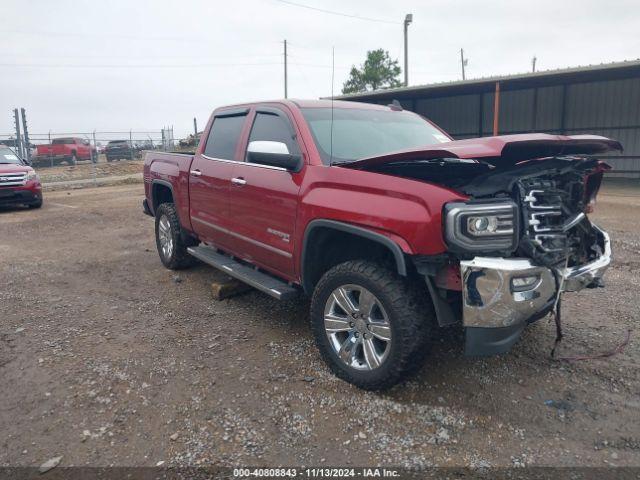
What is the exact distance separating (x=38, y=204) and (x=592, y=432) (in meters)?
13.1

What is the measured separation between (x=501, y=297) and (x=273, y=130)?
2.43 metres

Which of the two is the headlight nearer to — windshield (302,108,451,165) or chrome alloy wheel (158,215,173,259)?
windshield (302,108,451,165)

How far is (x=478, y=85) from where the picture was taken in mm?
16891

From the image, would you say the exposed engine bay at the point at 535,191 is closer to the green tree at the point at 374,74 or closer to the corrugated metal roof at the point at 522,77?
the corrugated metal roof at the point at 522,77

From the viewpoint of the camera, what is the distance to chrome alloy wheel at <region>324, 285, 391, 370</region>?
318 centimetres

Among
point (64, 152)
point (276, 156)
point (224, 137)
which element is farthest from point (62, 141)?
point (276, 156)

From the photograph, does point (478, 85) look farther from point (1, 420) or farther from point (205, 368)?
point (1, 420)

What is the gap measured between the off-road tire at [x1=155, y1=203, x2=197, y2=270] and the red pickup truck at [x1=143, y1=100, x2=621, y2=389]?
5.74 ft

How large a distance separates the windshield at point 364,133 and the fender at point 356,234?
1.69 feet

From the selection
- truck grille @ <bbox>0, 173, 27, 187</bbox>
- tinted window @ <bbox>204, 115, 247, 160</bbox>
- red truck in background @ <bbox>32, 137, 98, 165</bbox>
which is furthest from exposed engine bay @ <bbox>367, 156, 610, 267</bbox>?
red truck in background @ <bbox>32, 137, 98, 165</bbox>

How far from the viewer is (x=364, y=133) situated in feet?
13.7

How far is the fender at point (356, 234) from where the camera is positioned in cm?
293

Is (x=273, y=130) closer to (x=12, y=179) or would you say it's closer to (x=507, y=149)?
(x=507, y=149)

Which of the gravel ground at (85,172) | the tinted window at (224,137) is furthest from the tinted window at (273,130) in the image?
the gravel ground at (85,172)
